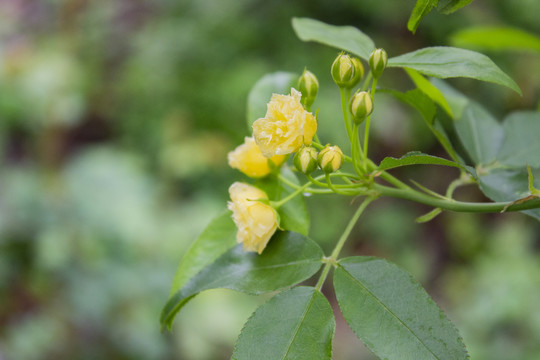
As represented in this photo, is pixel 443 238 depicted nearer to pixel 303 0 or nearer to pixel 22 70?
pixel 303 0

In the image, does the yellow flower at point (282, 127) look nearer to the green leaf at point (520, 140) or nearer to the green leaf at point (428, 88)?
the green leaf at point (428, 88)

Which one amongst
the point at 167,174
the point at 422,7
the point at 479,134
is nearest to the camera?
the point at 422,7

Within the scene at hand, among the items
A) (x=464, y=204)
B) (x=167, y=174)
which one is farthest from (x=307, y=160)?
(x=167, y=174)

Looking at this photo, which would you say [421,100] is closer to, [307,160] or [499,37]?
[307,160]

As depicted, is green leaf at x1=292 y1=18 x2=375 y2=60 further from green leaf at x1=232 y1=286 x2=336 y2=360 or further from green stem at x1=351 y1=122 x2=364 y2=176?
green leaf at x1=232 y1=286 x2=336 y2=360

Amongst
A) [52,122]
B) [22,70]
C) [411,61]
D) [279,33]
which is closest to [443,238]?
[279,33]

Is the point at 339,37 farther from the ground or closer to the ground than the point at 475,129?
farther from the ground

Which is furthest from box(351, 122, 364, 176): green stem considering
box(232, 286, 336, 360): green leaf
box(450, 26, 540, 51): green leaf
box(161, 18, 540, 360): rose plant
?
box(450, 26, 540, 51): green leaf

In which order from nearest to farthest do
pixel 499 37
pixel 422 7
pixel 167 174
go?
pixel 422 7, pixel 499 37, pixel 167 174
